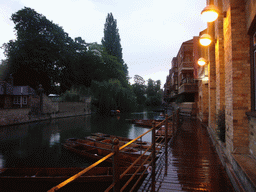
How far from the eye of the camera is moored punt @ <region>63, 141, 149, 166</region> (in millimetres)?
7525

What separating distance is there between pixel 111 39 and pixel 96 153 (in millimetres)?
41915

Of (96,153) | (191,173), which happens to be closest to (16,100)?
(96,153)

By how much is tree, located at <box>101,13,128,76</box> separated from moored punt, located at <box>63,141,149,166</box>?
38.9m

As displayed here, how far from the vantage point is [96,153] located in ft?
30.5

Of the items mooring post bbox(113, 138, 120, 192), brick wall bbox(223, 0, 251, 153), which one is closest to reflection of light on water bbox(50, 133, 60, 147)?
brick wall bbox(223, 0, 251, 153)

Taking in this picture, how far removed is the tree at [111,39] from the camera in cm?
4747

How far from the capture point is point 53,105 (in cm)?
3027

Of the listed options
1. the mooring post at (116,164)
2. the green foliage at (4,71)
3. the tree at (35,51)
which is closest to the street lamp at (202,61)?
the mooring post at (116,164)

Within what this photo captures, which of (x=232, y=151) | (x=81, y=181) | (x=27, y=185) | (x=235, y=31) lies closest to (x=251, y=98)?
(x=232, y=151)

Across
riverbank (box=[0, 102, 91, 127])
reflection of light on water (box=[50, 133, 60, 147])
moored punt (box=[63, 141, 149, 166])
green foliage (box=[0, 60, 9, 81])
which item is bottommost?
reflection of light on water (box=[50, 133, 60, 147])

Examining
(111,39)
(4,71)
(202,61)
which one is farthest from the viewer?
(111,39)

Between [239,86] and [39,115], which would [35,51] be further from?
[239,86]

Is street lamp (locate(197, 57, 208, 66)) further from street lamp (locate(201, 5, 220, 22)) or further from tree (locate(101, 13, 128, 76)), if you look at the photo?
tree (locate(101, 13, 128, 76))

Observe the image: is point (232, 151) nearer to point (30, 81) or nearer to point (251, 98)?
point (251, 98)
